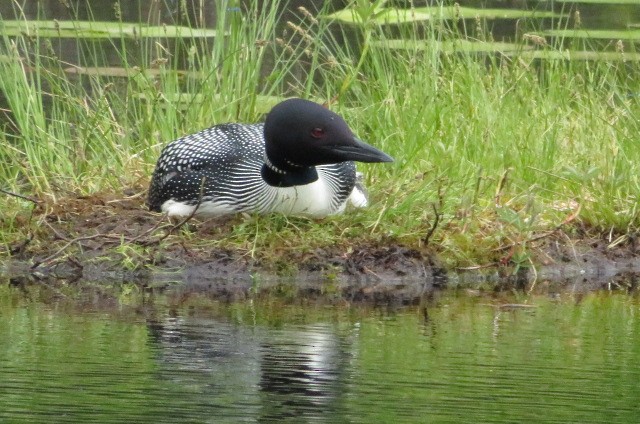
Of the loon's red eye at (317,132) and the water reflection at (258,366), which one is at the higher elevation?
the loon's red eye at (317,132)

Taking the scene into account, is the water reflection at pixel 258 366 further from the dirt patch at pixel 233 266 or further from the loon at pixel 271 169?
the loon at pixel 271 169

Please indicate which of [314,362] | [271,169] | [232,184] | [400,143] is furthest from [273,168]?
[314,362]

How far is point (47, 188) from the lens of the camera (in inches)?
282

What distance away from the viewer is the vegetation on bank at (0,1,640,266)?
21.8 ft

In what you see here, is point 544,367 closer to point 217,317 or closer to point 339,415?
point 339,415

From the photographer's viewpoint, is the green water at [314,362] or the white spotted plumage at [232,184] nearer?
the green water at [314,362]

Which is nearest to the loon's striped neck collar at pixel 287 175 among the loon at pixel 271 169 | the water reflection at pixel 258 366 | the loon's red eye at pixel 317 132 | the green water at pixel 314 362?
the loon at pixel 271 169

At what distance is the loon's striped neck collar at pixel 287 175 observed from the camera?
658 centimetres

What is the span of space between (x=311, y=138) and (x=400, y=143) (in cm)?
134

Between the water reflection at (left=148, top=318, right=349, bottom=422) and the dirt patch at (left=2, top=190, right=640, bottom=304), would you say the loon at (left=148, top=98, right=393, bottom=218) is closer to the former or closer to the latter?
the dirt patch at (left=2, top=190, right=640, bottom=304)

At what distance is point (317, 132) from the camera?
6332 mm

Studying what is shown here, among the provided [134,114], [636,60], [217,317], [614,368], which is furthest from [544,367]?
[636,60]

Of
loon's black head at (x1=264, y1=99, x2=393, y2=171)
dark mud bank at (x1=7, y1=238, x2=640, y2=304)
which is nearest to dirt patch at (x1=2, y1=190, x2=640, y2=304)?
dark mud bank at (x1=7, y1=238, x2=640, y2=304)

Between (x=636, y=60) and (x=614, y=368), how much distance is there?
4537 mm
